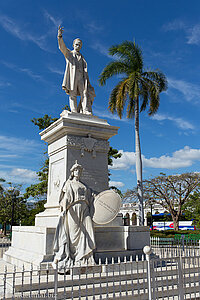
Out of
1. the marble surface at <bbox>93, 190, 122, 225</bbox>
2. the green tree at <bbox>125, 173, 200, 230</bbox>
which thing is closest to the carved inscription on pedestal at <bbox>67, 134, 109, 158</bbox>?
the marble surface at <bbox>93, 190, 122, 225</bbox>

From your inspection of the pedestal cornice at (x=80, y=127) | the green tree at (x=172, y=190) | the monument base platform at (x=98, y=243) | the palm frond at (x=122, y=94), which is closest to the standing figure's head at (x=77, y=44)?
the pedestal cornice at (x=80, y=127)

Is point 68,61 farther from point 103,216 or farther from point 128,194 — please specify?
point 128,194

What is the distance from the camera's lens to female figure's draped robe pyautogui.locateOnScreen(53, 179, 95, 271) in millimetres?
6484

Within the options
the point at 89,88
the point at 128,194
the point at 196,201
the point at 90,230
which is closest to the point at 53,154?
the point at 89,88

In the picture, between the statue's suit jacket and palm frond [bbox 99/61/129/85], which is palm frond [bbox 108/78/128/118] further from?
the statue's suit jacket

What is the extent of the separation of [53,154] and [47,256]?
3.93 metres

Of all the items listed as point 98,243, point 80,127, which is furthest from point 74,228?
point 80,127

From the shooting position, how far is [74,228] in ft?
22.1

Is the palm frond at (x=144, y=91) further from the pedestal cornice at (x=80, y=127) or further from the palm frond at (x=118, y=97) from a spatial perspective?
the pedestal cornice at (x=80, y=127)

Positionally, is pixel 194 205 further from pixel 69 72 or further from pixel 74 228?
pixel 74 228

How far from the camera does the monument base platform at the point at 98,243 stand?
22.9 ft

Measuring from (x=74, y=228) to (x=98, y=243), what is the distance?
123 centimetres

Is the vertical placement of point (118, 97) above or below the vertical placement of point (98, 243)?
above

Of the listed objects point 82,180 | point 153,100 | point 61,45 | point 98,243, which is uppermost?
point 153,100
